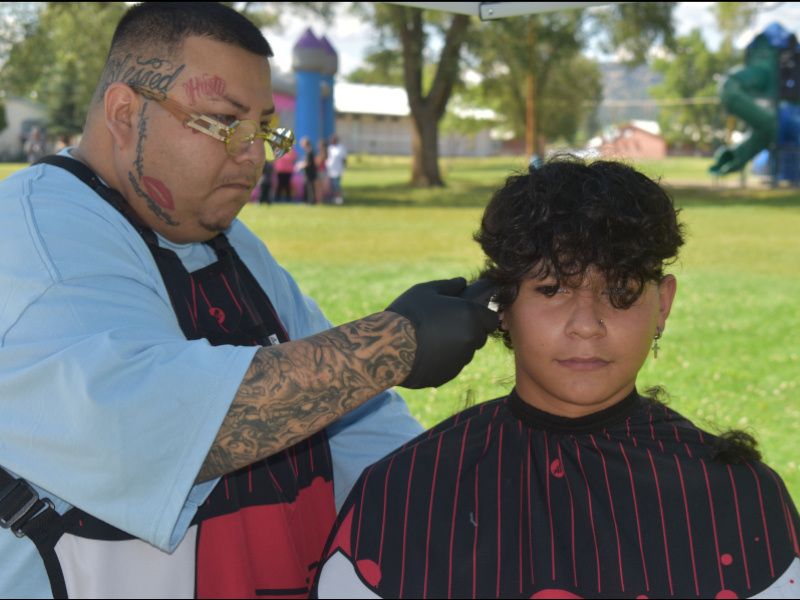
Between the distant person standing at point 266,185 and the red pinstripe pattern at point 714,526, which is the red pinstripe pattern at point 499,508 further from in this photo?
the distant person standing at point 266,185

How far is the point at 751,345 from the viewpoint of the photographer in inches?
254

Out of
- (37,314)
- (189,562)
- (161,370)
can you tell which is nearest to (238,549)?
(189,562)

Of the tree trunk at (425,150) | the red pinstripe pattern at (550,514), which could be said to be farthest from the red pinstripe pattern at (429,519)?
the tree trunk at (425,150)

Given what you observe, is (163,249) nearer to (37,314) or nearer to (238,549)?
(37,314)

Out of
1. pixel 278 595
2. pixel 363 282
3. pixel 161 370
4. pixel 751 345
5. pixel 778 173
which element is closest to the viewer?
pixel 161 370

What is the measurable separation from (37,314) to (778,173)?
2733 centimetres

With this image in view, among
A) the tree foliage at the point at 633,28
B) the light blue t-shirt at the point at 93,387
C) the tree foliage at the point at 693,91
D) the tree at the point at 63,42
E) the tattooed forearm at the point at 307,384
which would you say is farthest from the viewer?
the tree foliage at the point at 693,91

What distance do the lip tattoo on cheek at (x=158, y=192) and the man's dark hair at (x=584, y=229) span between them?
856 millimetres

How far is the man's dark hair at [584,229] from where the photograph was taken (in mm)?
1857

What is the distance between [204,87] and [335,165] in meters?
19.3

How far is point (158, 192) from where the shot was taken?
1.94m

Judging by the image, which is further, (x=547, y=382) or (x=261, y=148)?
(x=261, y=148)

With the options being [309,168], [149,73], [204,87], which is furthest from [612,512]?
[309,168]

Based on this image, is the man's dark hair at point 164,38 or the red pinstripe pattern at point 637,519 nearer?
the red pinstripe pattern at point 637,519
